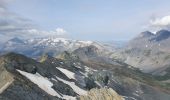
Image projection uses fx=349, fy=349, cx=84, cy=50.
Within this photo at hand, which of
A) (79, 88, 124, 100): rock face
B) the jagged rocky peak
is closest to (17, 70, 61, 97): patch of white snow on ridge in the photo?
the jagged rocky peak

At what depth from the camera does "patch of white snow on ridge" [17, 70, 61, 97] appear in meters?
93.8

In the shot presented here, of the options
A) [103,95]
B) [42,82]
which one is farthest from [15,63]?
[103,95]

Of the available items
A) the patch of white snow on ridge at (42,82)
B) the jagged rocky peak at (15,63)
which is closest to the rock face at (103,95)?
the patch of white snow on ridge at (42,82)

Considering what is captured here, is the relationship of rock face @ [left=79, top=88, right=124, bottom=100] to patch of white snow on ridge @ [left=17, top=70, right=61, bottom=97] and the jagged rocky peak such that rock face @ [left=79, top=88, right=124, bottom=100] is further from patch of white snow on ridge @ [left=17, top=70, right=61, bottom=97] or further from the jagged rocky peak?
the jagged rocky peak

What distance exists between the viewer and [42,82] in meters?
101

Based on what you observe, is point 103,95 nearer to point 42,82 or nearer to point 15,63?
point 42,82

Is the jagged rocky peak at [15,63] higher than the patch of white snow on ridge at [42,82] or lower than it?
higher

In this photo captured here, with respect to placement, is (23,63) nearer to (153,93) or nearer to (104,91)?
(104,91)

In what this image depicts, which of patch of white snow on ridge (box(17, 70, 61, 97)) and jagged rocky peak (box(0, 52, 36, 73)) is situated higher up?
jagged rocky peak (box(0, 52, 36, 73))

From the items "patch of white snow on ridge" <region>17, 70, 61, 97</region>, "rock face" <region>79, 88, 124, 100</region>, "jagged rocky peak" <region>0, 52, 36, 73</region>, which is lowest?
"patch of white snow on ridge" <region>17, 70, 61, 97</region>

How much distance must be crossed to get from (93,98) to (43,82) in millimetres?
20008

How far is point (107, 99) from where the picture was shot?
282 ft

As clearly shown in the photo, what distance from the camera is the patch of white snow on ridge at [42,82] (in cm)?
9378

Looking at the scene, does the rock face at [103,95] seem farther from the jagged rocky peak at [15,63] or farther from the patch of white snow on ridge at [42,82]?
the jagged rocky peak at [15,63]
